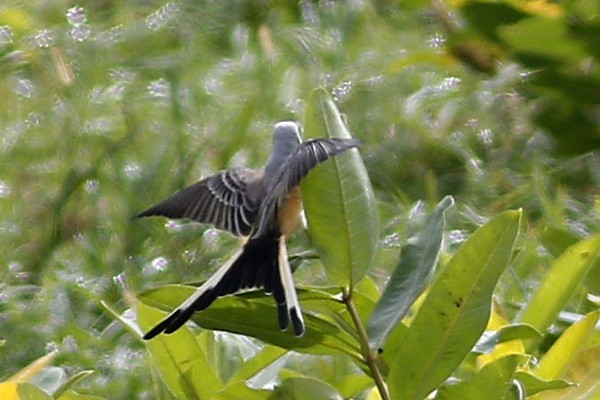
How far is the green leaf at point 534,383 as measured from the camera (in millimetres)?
776

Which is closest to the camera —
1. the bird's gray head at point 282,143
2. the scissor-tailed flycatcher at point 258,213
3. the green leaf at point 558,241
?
the scissor-tailed flycatcher at point 258,213

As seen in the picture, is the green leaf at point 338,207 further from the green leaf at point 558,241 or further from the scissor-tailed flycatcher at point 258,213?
the green leaf at point 558,241

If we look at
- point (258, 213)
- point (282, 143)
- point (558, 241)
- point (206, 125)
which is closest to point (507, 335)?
point (558, 241)

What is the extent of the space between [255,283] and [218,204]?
13.7 inches

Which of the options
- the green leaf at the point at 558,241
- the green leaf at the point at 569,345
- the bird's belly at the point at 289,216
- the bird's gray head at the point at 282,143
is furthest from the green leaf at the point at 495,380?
the bird's gray head at the point at 282,143

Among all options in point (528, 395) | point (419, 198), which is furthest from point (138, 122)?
point (528, 395)

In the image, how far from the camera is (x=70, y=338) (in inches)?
65.6

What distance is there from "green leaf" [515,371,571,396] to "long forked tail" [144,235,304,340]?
136mm

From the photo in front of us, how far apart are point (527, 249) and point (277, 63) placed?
1.02m

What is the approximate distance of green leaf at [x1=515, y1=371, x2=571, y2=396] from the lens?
0.78 meters

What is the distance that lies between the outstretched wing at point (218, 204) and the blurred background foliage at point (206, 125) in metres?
0.29

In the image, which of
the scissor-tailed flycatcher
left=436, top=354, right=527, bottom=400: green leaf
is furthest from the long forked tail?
left=436, top=354, right=527, bottom=400: green leaf

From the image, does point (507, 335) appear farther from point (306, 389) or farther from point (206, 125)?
point (206, 125)

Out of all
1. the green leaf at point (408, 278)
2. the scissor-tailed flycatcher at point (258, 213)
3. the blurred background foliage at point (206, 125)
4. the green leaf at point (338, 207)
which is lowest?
the blurred background foliage at point (206, 125)
